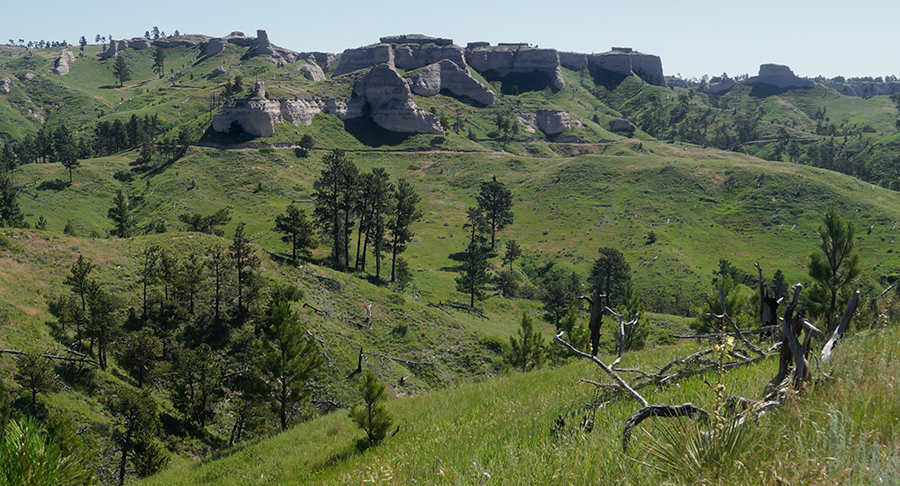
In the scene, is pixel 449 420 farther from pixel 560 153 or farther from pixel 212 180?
pixel 560 153

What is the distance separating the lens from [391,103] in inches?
6004

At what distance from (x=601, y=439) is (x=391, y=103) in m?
157

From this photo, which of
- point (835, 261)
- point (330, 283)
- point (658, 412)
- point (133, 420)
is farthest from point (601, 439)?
point (330, 283)

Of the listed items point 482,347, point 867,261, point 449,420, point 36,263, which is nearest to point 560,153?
point 867,261

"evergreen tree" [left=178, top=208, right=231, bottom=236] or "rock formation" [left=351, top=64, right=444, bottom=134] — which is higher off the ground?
"rock formation" [left=351, top=64, right=444, bottom=134]

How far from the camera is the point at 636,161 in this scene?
123562 millimetres

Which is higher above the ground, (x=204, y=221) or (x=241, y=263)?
(x=241, y=263)

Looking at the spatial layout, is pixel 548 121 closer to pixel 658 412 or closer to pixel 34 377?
pixel 34 377

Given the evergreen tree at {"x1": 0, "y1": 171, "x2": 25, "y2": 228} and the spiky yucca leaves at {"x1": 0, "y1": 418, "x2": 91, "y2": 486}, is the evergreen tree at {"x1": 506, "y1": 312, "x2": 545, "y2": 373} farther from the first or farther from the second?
the evergreen tree at {"x1": 0, "y1": 171, "x2": 25, "y2": 228}

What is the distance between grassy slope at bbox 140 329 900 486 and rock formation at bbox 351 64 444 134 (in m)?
146

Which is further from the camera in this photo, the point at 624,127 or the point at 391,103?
the point at 624,127

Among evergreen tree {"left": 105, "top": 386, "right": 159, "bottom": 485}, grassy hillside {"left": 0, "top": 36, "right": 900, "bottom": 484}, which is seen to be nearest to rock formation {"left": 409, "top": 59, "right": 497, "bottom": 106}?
grassy hillside {"left": 0, "top": 36, "right": 900, "bottom": 484}

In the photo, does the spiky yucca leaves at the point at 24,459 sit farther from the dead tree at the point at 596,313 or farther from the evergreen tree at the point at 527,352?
the evergreen tree at the point at 527,352

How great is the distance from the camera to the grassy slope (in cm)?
300
